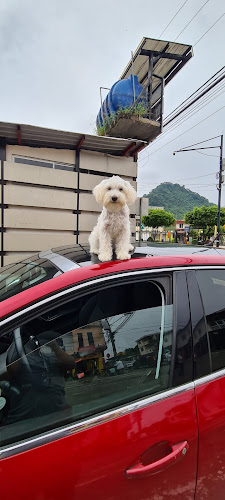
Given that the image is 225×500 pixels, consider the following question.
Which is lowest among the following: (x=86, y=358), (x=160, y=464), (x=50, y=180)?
(x=160, y=464)

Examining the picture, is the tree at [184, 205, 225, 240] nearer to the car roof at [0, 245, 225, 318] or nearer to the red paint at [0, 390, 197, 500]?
the car roof at [0, 245, 225, 318]

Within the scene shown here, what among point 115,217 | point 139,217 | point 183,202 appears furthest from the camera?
point 183,202

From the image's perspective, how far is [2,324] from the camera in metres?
0.99

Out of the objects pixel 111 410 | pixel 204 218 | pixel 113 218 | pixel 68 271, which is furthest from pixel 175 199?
pixel 111 410

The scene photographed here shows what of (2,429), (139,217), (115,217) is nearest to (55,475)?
(2,429)

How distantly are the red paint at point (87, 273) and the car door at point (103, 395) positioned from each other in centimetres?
4

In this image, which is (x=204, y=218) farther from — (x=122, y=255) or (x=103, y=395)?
(x=103, y=395)

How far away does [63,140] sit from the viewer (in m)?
5.49

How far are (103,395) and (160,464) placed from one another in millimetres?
309

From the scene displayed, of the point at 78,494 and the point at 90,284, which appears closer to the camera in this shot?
the point at 78,494

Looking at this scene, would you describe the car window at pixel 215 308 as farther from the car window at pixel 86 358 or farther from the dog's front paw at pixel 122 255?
the dog's front paw at pixel 122 255

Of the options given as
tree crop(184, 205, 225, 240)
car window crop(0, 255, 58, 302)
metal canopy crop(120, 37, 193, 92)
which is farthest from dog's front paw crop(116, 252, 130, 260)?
tree crop(184, 205, 225, 240)

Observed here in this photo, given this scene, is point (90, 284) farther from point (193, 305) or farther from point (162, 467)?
point (162, 467)

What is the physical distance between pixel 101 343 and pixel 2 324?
0.42m
